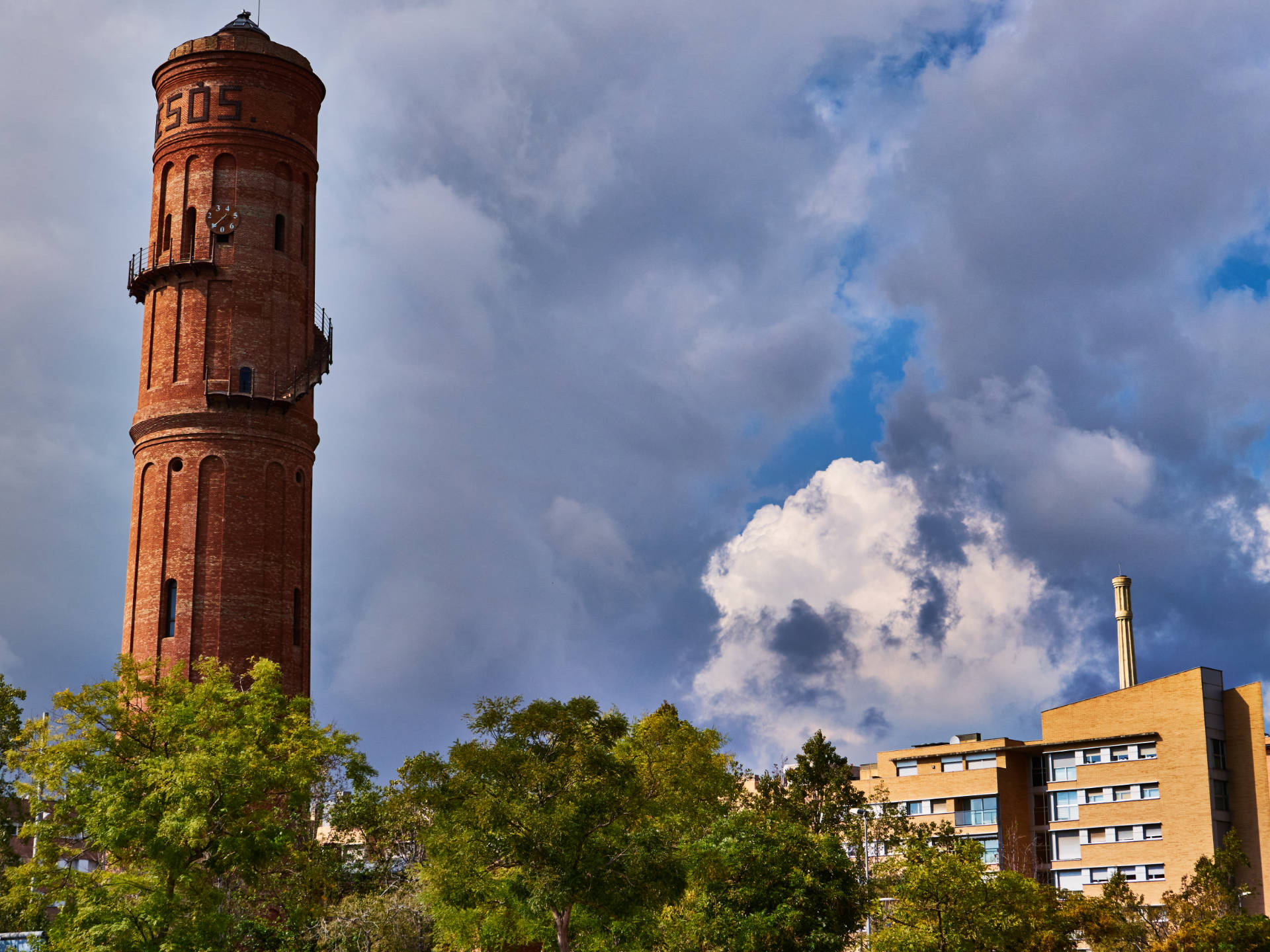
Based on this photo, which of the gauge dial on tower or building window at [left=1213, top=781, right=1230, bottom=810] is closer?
the gauge dial on tower

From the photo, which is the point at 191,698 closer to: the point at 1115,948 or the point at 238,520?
the point at 238,520

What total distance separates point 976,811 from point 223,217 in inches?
2129

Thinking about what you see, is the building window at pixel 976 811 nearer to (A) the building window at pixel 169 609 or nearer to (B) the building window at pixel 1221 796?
(B) the building window at pixel 1221 796

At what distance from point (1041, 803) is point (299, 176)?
2147 inches

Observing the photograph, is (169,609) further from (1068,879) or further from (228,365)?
(1068,879)

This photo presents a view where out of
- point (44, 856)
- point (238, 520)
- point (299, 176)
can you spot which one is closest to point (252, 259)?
point (299, 176)

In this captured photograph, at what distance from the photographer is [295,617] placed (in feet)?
201

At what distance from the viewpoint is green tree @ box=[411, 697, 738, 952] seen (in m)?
33.9

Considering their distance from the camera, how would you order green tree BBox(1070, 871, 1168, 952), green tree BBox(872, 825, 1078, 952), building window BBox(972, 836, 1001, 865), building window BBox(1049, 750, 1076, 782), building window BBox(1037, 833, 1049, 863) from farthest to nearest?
building window BBox(1037, 833, 1049, 863)
building window BBox(972, 836, 1001, 865)
building window BBox(1049, 750, 1076, 782)
green tree BBox(1070, 871, 1168, 952)
green tree BBox(872, 825, 1078, 952)

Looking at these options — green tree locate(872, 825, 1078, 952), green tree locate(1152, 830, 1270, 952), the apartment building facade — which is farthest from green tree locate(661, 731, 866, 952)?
the apartment building facade

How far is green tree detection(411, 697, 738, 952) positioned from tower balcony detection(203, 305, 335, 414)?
2870 centimetres

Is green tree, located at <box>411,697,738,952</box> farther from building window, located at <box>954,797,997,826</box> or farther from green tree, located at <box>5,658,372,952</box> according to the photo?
building window, located at <box>954,797,997,826</box>

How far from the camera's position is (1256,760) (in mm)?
76125

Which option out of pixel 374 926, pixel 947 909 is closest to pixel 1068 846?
pixel 947 909
